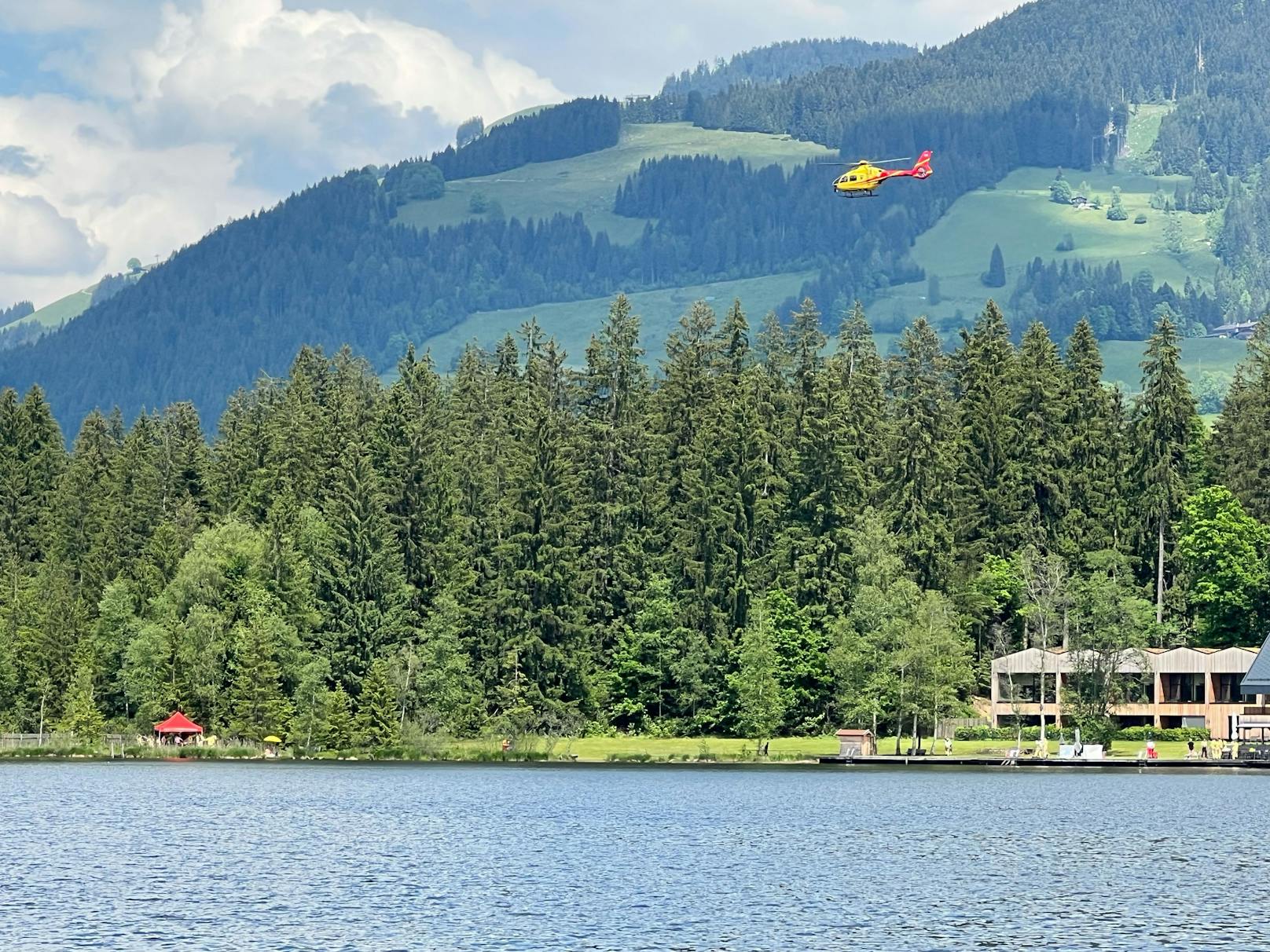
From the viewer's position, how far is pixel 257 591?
431ft

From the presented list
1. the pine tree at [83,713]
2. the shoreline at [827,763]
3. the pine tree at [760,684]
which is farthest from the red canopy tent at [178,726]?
the pine tree at [760,684]

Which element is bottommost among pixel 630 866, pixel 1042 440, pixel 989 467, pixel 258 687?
pixel 630 866

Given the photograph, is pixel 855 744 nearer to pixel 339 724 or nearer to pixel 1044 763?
pixel 1044 763

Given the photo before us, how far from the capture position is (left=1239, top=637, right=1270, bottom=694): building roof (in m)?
125

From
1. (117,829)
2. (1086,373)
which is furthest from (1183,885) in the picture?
(1086,373)

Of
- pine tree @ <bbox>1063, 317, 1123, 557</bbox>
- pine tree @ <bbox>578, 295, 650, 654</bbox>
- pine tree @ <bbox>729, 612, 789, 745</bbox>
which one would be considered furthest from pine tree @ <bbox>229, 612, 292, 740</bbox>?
pine tree @ <bbox>1063, 317, 1123, 557</bbox>

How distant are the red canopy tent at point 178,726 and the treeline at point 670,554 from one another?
4.63 ft

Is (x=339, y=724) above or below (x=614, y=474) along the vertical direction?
below

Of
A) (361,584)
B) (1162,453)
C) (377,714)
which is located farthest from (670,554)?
(1162,453)

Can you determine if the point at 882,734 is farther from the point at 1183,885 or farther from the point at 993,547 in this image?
the point at 1183,885

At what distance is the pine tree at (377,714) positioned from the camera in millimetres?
125125

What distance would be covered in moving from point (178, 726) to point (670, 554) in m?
36.5

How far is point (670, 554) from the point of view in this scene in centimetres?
13938

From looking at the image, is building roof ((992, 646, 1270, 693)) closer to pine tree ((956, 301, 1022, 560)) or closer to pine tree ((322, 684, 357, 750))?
pine tree ((956, 301, 1022, 560))
